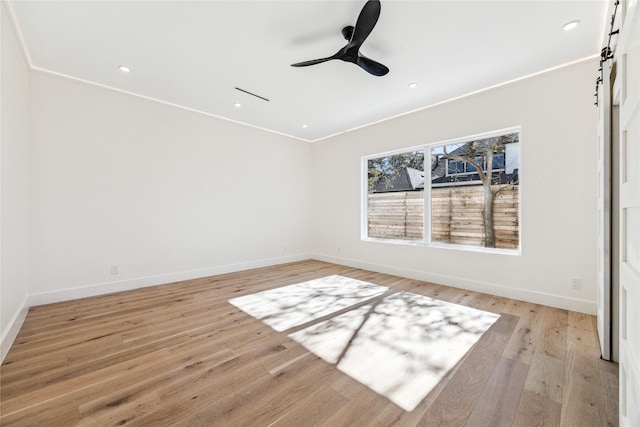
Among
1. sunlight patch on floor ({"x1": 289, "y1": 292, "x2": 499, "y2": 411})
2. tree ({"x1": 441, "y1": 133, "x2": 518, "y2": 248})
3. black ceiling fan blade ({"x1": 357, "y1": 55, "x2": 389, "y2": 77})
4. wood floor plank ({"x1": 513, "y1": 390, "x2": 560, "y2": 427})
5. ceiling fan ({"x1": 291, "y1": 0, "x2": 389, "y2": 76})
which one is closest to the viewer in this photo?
wood floor plank ({"x1": 513, "y1": 390, "x2": 560, "y2": 427})

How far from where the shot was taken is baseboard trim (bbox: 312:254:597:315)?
2.79 meters

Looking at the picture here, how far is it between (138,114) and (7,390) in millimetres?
3283

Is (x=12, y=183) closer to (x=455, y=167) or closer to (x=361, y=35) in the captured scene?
(x=361, y=35)

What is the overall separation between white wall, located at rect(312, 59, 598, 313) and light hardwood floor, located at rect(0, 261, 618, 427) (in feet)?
1.57

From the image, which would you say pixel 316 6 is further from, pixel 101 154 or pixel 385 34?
pixel 101 154

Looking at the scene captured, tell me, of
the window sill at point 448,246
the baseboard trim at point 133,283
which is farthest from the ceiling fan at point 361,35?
the baseboard trim at point 133,283

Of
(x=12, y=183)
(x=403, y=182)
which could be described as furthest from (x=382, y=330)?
(x=12, y=183)

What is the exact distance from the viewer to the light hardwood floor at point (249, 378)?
1417 mm

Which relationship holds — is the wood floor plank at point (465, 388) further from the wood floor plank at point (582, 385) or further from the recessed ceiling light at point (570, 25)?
the recessed ceiling light at point (570, 25)

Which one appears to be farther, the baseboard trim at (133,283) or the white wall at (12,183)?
the baseboard trim at (133,283)

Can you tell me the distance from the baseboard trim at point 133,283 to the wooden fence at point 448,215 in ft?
7.68

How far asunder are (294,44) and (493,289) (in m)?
3.66

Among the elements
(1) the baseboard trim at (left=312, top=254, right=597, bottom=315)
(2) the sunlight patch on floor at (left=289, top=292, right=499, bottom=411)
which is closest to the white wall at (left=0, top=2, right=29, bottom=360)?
(2) the sunlight patch on floor at (left=289, top=292, right=499, bottom=411)

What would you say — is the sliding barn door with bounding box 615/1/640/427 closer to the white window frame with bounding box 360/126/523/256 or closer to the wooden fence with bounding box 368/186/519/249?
the white window frame with bounding box 360/126/523/256
